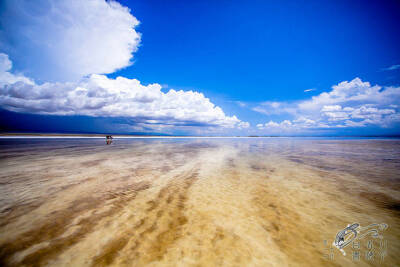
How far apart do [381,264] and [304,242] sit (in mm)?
1182

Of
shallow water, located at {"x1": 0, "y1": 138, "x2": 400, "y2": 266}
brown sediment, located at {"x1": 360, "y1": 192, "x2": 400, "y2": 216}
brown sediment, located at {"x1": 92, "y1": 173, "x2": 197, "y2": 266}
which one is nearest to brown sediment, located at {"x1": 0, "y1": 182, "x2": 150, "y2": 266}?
shallow water, located at {"x1": 0, "y1": 138, "x2": 400, "y2": 266}

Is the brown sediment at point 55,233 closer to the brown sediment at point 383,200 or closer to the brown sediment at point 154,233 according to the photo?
the brown sediment at point 154,233

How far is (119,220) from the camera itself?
12.7 ft

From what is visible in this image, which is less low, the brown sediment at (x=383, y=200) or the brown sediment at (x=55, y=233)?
the brown sediment at (x=55, y=233)

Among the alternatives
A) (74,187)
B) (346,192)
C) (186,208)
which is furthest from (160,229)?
(346,192)

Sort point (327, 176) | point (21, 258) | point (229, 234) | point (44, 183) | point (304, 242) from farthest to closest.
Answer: point (327, 176) → point (44, 183) → point (229, 234) → point (304, 242) → point (21, 258)

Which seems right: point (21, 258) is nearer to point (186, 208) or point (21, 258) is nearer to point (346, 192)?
point (186, 208)

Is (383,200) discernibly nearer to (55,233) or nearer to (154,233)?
(154,233)

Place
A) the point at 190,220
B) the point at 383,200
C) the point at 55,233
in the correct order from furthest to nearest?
the point at 383,200 → the point at 190,220 → the point at 55,233

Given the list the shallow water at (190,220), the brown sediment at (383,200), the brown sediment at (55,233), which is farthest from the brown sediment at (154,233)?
the brown sediment at (383,200)

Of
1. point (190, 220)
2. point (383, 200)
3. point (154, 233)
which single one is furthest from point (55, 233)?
point (383, 200)

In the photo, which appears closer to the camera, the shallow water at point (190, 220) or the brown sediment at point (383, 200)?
the shallow water at point (190, 220)

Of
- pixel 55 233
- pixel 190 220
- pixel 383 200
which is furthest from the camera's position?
pixel 383 200

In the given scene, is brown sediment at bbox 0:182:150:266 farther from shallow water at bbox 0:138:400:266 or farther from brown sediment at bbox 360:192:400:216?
brown sediment at bbox 360:192:400:216
